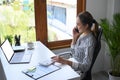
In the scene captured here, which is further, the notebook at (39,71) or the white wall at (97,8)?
A: the white wall at (97,8)

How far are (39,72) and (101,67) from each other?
6.48 feet

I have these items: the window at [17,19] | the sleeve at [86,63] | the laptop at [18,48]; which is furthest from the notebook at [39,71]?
the window at [17,19]

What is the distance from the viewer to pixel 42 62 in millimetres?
2090

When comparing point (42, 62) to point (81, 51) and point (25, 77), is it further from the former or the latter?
point (81, 51)

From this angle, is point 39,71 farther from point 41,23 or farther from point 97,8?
point 97,8

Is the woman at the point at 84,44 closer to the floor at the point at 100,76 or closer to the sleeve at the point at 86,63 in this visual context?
the sleeve at the point at 86,63

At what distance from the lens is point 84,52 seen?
2.31m

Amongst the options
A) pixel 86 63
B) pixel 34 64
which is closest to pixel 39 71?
pixel 34 64

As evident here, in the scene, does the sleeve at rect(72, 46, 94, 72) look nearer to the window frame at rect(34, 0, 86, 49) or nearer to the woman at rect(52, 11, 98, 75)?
the woman at rect(52, 11, 98, 75)

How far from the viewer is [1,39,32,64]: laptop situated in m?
2.22

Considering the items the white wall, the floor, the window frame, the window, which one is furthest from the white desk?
the floor

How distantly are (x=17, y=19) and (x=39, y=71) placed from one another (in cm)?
123

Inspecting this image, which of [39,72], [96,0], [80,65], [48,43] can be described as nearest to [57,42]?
[48,43]

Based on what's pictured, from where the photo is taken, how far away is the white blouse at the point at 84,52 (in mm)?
2145
